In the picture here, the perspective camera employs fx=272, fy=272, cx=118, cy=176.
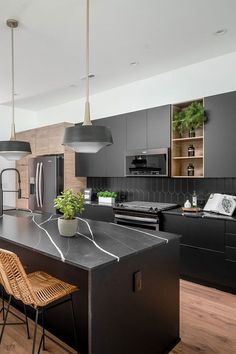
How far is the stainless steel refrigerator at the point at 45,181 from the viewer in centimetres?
500

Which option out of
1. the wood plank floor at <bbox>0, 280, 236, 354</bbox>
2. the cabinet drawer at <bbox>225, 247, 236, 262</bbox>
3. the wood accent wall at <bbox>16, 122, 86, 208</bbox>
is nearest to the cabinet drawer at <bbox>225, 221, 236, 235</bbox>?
the cabinet drawer at <bbox>225, 247, 236, 262</bbox>

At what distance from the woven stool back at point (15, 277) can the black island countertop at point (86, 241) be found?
0.17 metres

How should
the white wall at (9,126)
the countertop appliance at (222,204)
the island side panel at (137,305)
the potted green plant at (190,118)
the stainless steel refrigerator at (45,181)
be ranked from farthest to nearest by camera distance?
1. the white wall at (9,126)
2. the stainless steel refrigerator at (45,181)
3. the potted green plant at (190,118)
4. the countertop appliance at (222,204)
5. the island side panel at (137,305)

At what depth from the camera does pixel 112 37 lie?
3.10m

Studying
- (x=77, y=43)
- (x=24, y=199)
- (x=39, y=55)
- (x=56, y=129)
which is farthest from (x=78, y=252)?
(x=24, y=199)

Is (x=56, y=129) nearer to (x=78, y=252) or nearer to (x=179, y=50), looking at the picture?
(x=179, y=50)

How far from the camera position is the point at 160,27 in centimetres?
290

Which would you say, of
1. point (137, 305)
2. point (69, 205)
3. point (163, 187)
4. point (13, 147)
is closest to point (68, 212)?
point (69, 205)

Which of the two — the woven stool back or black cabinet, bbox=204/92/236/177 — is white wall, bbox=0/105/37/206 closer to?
black cabinet, bbox=204/92/236/177

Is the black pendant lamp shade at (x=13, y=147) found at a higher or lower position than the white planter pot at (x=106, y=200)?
higher

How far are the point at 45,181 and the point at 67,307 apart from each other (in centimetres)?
329

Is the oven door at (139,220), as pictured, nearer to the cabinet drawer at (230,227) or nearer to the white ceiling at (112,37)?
the cabinet drawer at (230,227)

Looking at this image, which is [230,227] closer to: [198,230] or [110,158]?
[198,230]

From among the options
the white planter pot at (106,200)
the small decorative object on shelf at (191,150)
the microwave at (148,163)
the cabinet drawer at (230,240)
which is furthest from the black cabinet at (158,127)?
the cabinet drawer at (230,240)
